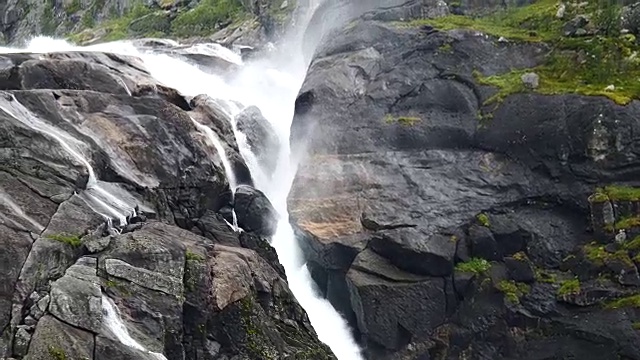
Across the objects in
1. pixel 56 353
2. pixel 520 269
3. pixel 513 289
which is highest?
pixel 520 269

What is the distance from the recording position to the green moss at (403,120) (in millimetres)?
28359

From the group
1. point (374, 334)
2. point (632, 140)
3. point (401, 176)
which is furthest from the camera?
point (401, 176)

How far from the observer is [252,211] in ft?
86.6

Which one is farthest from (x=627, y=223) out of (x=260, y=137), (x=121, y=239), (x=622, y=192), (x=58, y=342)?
(x=58, y=342)

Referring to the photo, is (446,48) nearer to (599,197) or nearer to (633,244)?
(599,197)

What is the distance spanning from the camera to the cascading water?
977 inches

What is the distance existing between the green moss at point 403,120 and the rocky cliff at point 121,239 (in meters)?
6.47

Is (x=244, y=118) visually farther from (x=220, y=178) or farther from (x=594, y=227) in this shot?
(x=594, y=227)

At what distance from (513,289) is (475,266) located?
1.51 m

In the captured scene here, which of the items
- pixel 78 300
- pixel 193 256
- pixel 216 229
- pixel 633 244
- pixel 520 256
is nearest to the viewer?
pixel 78 300

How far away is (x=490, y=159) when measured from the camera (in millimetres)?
26953

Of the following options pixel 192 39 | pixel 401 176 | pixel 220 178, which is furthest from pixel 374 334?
pixel 192 39

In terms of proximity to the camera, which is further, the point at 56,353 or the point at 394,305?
the point at 394,305

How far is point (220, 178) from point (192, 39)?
35.9m
